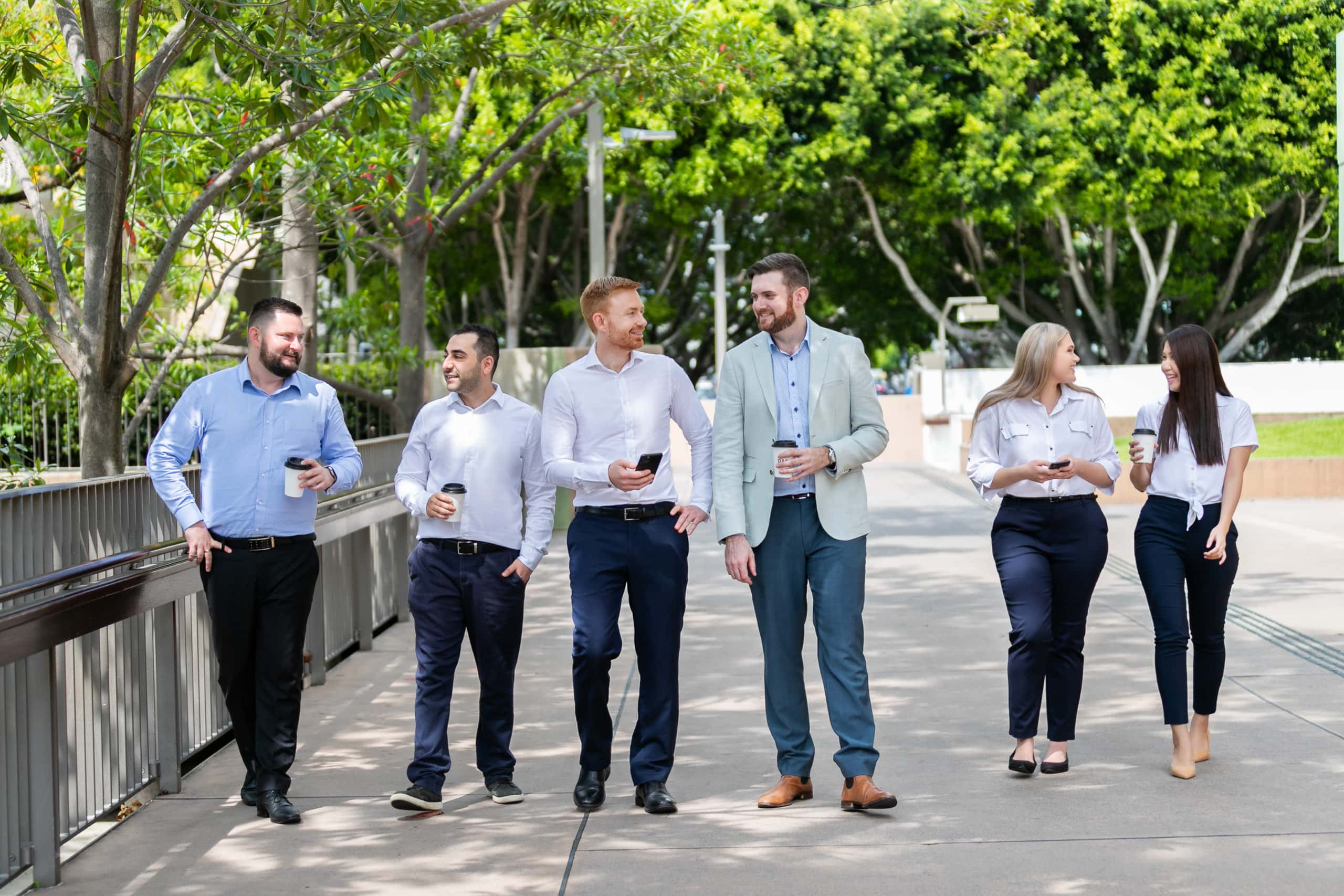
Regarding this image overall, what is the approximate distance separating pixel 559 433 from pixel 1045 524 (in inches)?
76.5

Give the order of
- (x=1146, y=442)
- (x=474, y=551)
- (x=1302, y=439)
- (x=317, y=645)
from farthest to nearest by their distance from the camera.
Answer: (x=1302, y=439), (x=317, y=645), (x=1146, y=442), (x=474, y=551)

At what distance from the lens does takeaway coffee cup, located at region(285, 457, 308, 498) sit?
18.1 feet

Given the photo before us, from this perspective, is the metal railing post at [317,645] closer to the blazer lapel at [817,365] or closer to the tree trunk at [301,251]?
the tree trunk at [301,251]

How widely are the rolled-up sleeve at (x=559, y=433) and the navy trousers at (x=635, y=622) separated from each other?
0.18m

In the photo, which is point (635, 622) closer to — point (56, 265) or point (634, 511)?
point (634, 511)

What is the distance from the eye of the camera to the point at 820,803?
5762 millimetres

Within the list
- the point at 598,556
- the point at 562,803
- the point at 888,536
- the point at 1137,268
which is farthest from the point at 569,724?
the point at 1137,268

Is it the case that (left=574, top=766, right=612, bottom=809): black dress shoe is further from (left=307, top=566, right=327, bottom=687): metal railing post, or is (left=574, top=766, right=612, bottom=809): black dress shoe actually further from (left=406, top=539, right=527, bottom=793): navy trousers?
(left=307, top=566, right=327, bottom=687): metal railing post

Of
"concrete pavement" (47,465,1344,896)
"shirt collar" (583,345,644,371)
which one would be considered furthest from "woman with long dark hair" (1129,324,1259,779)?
"shirt collar" (583,345,644,371)

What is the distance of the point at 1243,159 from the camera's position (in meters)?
30.2

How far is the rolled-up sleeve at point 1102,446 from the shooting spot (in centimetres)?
614

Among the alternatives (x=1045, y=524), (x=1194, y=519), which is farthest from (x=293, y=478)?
(x=1194, y=519)

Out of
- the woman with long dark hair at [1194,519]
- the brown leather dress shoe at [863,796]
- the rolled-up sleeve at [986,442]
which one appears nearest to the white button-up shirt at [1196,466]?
the woman with long dark hair at [1194,519]

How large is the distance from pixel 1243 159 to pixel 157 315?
23.3 meters
